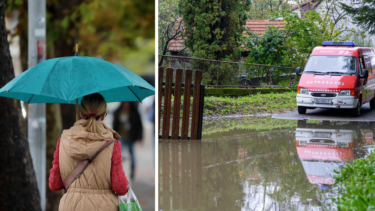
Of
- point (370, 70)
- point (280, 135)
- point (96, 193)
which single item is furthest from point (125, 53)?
point (370, 70)

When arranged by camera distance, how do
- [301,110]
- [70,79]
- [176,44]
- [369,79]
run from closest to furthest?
[70,79], [301,110], [369,79], [176,44]

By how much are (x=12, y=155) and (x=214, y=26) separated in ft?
57.5

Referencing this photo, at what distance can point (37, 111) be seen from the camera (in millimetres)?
5270

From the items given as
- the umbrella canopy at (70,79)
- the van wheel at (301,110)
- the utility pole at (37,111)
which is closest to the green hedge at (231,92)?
the van wheel at (301,110)

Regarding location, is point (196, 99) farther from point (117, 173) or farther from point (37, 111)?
point (117, 173)

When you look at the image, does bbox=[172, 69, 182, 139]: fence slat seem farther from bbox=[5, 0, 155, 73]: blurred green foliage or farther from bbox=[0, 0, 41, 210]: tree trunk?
bbox=[0, 0, 41, 210]: tree trunk

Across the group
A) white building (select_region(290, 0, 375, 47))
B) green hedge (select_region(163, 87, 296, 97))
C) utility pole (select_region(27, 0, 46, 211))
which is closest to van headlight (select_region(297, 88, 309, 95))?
green hedge (select_region(163, 87, 296, 97))

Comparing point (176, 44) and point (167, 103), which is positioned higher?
point (176, 44)

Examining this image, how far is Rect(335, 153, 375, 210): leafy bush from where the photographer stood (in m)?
4.24

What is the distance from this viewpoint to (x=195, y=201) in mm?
5230

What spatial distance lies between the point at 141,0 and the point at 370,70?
1056 cm

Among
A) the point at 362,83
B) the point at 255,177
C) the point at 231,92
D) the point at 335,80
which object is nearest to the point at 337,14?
the point at 231,92

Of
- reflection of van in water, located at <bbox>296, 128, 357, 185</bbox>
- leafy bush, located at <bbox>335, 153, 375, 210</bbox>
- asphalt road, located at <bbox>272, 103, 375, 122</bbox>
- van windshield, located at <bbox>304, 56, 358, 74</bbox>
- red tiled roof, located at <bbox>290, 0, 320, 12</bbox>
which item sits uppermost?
red tiled roof, located at <bbox>290, 0, 320, 12</bbox>

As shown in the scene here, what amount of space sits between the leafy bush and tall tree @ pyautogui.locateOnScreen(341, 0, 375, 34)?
901 cm
